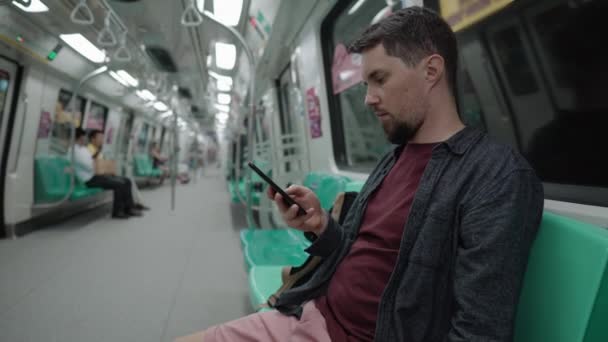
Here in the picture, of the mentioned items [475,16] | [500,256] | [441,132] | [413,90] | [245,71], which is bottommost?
[500,256]

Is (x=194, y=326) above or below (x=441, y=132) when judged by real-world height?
below

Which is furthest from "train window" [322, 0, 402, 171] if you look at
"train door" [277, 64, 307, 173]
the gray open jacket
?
the gray open jacket

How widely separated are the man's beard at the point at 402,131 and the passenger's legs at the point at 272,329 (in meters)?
0.58

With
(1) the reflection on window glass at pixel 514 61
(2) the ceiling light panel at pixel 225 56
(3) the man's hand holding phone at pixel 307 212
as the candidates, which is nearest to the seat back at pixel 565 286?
(3) the man's hand holding phone at pixel 307 212

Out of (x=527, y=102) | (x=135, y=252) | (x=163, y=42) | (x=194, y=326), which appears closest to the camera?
(x=527, y=102)

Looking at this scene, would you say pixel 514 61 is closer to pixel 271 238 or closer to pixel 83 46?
pixel 271 238

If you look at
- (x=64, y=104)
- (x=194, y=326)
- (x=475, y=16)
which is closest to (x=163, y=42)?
(x=64, y=104)

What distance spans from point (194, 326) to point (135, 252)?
72.8 inches

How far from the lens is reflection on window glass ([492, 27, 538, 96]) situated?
1.07 m

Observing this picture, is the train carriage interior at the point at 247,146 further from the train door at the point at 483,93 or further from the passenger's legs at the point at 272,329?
the passenger's legs at the point at 272,329

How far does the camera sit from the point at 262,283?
1.49 metres

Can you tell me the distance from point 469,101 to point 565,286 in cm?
97

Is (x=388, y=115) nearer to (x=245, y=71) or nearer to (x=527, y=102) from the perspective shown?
(x=527, y=102)

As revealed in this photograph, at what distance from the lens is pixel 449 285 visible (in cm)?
68
